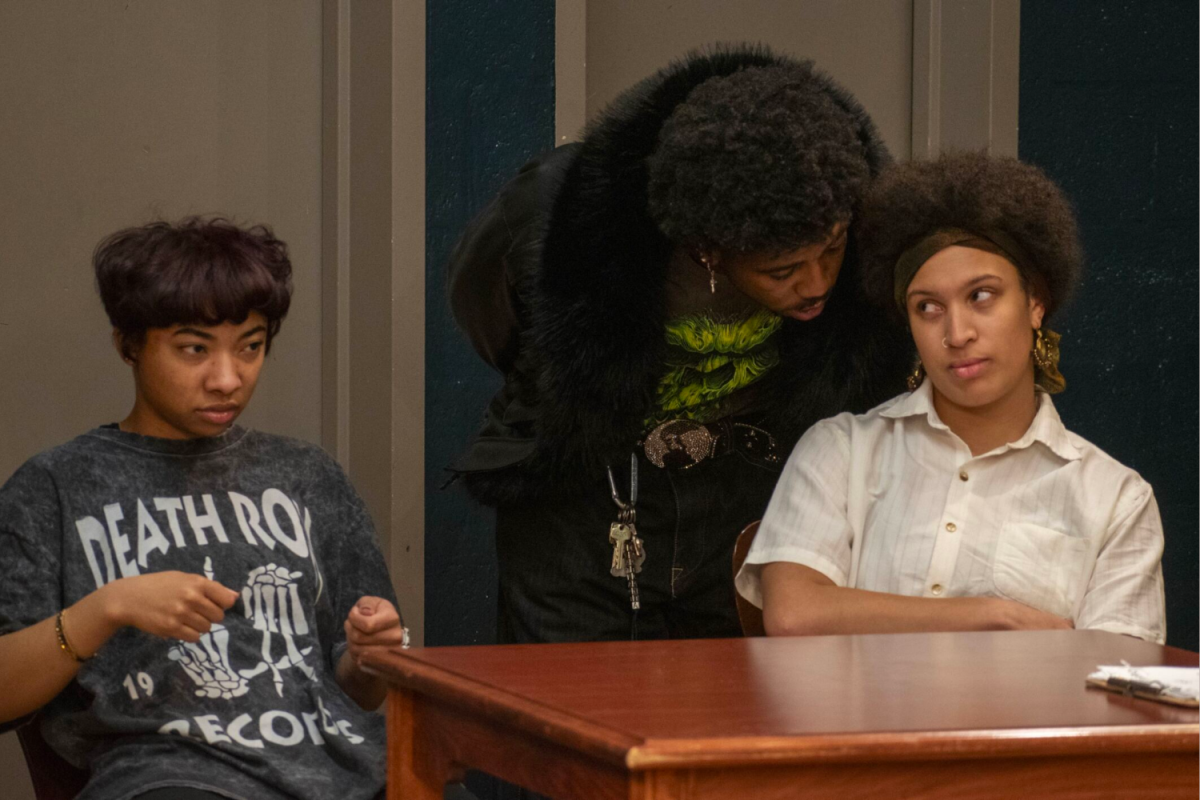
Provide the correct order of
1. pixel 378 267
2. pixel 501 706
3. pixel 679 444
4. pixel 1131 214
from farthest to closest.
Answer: pixel 1131 214 → pixel 378 267 → pixel 679 444 → pixel 501 706

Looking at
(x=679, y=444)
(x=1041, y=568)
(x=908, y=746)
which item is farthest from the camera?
(x=679, y=444)

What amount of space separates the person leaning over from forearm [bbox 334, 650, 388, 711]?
1.69 feet

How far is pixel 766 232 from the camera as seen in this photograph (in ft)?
7.18

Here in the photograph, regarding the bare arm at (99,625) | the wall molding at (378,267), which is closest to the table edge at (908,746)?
the bare arm at (99,625)

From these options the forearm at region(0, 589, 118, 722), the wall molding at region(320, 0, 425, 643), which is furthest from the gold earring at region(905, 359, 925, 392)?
the forearm at region(0, 589, 118, 722)

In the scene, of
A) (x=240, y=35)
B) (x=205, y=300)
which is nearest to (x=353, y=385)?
(x=240, y=35)

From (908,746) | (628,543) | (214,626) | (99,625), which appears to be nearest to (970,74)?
(628,543)

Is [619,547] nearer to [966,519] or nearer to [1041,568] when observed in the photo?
[966,519]

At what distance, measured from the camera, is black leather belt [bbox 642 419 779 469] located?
2537 mm

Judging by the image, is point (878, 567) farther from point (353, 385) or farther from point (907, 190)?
point (353, 385)

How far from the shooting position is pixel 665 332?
8.06ft

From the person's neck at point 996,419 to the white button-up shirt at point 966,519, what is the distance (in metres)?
0.02

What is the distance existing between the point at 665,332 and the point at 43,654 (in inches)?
42.7

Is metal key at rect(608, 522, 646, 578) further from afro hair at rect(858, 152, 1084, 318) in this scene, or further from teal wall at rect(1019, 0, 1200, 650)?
teal wall at rect(1019, 0, 1200, 650)
